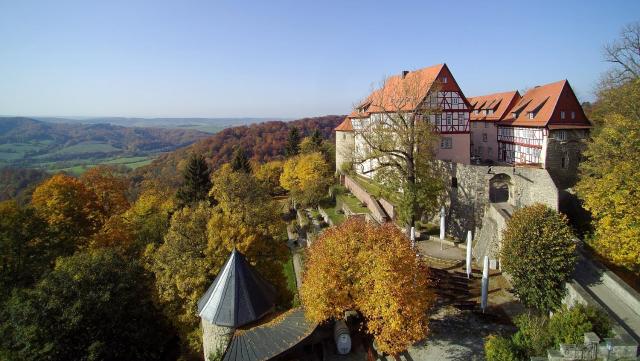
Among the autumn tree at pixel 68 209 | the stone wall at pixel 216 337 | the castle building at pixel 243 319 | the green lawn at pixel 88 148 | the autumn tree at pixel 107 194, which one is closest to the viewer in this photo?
the castle building at pixel 243 319

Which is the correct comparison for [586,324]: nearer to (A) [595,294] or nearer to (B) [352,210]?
(A) [595,294]

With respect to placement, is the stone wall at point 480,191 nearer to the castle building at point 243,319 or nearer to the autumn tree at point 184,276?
the castle building at point 243,319

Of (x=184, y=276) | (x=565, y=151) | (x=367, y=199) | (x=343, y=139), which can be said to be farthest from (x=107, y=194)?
(x=565, y=151)

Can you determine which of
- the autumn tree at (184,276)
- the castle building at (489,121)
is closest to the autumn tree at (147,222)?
the autumn tree at (184,276)

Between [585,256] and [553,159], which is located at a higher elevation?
[553,159]

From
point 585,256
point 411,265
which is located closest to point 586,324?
point 411,265

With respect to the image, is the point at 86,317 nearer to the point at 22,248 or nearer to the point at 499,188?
the point at 22,248

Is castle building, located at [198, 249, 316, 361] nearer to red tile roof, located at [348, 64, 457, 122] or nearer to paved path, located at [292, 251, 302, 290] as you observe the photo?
paved path, located at [292, 251, 302, 290]
